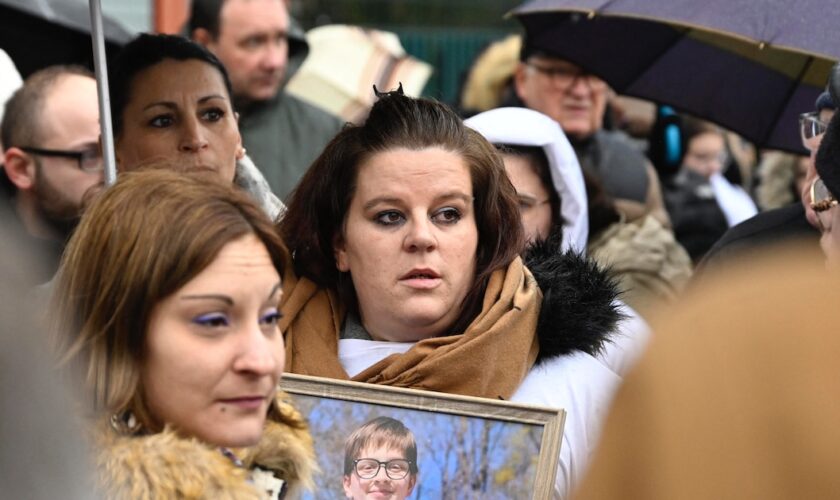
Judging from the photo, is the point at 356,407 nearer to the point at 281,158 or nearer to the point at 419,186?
the point at 419,186

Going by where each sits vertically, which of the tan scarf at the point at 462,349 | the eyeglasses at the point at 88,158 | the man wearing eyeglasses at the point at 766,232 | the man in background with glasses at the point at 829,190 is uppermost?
the eyeglasses at the point at 88,158

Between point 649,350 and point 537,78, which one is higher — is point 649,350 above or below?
below

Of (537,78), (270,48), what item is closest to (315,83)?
(270,48)

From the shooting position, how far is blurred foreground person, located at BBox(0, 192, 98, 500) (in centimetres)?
157

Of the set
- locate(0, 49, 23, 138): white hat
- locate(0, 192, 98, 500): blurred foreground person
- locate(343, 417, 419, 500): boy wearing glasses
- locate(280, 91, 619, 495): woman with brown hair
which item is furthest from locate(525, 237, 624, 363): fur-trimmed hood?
locate(0, 49, 23, 138): white hat

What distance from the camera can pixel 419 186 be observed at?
12.5ft

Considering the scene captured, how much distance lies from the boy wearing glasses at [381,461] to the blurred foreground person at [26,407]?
1.57 meters

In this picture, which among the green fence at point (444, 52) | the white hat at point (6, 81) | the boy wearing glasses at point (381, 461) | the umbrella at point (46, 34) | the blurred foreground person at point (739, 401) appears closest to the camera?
the blurred foreground person at point (739, 401)

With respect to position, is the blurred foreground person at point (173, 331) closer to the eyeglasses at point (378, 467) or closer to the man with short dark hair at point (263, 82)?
the eyeglasses at point (378, 467)

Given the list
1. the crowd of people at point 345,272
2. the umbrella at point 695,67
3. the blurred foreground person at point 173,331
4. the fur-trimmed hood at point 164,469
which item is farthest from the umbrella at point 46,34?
the fur-trimmed hood at point 164,469

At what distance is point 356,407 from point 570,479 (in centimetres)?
56

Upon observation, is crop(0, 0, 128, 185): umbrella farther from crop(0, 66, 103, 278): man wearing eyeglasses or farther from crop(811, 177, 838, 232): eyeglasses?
crop(811, 177, 838, 232): eyeglasses

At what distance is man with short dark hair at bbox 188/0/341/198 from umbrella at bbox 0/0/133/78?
830mm

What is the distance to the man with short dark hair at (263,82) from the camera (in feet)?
23.5
